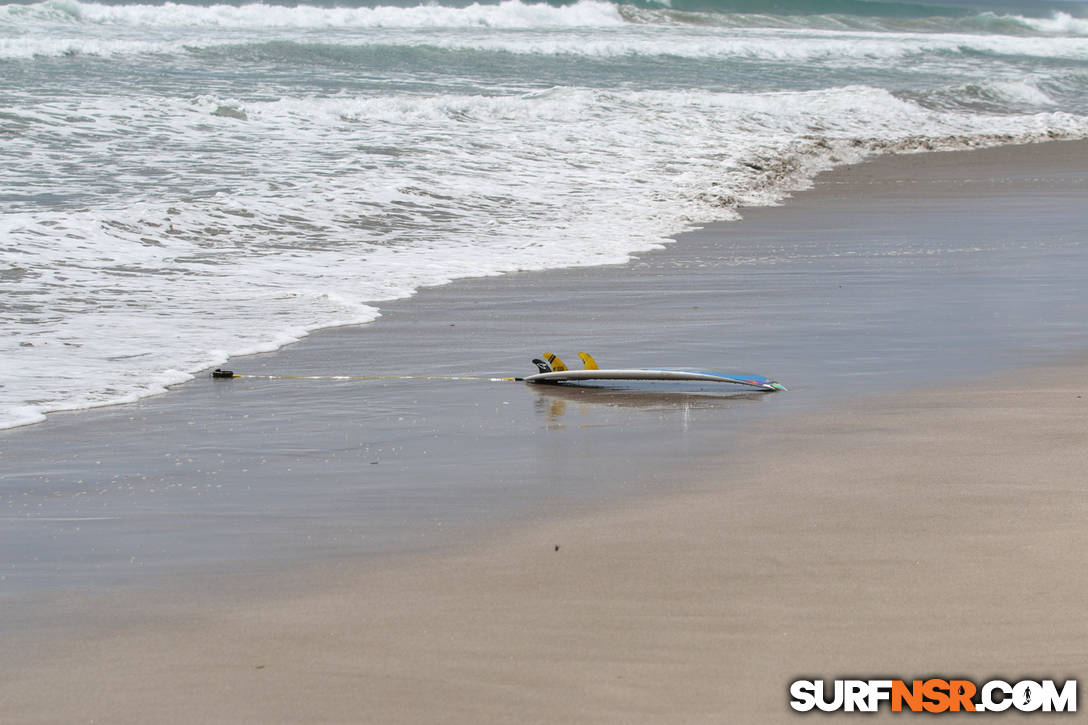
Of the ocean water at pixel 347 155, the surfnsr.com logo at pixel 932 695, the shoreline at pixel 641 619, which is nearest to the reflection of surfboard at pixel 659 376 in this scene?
the shoreline at pixel 641 619

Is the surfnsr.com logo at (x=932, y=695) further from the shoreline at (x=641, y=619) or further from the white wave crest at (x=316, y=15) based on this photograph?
the white wave crest at (x=316, y=15)

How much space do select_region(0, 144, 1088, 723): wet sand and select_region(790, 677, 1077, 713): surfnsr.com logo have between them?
51 millimetres

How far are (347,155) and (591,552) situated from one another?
11638 mm

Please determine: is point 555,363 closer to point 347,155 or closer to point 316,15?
point 347,155

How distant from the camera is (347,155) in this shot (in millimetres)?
14516

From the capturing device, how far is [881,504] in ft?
12.2

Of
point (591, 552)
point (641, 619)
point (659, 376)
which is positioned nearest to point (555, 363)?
point (659, 376)

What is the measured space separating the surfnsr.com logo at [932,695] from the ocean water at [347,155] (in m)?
3.44

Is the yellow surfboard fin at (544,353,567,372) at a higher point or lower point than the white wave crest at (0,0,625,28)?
lower

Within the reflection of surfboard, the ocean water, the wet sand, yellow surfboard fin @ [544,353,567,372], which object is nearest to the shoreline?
the wet sand

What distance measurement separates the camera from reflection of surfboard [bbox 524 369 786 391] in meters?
5.24

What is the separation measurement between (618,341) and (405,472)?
242 cm

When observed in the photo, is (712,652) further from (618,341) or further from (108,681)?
(618,341)

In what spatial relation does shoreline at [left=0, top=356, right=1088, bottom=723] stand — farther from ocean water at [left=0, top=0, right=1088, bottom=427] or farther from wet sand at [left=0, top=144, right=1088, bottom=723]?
ocean water at [left=0, top=0, right=1088, bottom=427]
